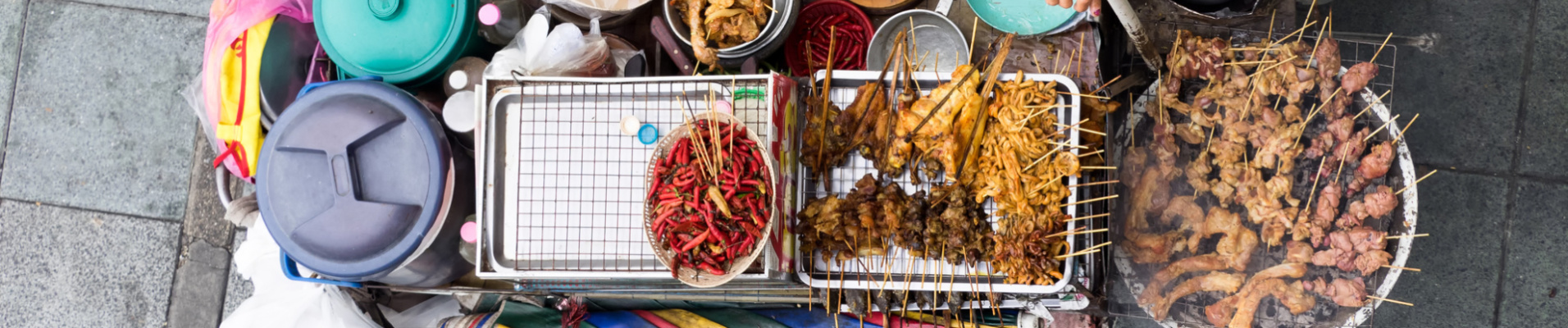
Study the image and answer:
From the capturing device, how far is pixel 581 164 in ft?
8.95

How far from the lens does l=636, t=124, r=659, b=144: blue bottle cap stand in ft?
8.79

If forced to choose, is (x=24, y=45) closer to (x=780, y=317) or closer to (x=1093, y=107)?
(x=780, y=317)

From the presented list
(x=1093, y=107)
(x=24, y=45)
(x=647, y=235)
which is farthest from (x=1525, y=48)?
(x=24, y=45)

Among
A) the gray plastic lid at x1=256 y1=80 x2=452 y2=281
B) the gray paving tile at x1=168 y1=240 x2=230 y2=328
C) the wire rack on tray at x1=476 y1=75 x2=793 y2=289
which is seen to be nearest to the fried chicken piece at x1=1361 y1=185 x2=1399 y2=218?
the wire rack on tray at x1=476 y1=75 x2=793 y2=289

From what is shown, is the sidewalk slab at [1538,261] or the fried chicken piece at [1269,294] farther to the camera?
the sidewalk slab at [1538,261]

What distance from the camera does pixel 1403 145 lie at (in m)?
3.12

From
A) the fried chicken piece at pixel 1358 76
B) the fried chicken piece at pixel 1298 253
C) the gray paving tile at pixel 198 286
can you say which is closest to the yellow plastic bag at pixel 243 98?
the gray paving tile at pixel 198 286

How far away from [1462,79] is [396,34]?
4779 mm

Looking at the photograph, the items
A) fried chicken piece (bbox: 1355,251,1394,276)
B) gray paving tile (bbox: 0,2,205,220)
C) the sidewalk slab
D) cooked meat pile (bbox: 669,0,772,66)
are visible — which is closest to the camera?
fried chicken piece (bbox: 1355,251,1394,276)

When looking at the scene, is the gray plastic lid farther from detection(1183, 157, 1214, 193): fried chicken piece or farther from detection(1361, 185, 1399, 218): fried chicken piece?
detection(1361, 185, 1399, 218): fried chicken piece

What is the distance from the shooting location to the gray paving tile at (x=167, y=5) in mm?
4434

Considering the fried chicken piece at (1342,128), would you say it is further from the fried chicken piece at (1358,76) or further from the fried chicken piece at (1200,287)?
the fried chicken piece at (1200,287)

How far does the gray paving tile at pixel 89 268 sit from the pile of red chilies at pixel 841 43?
3568 millimetres

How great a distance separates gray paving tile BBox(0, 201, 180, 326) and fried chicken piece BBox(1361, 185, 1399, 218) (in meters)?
5.54
